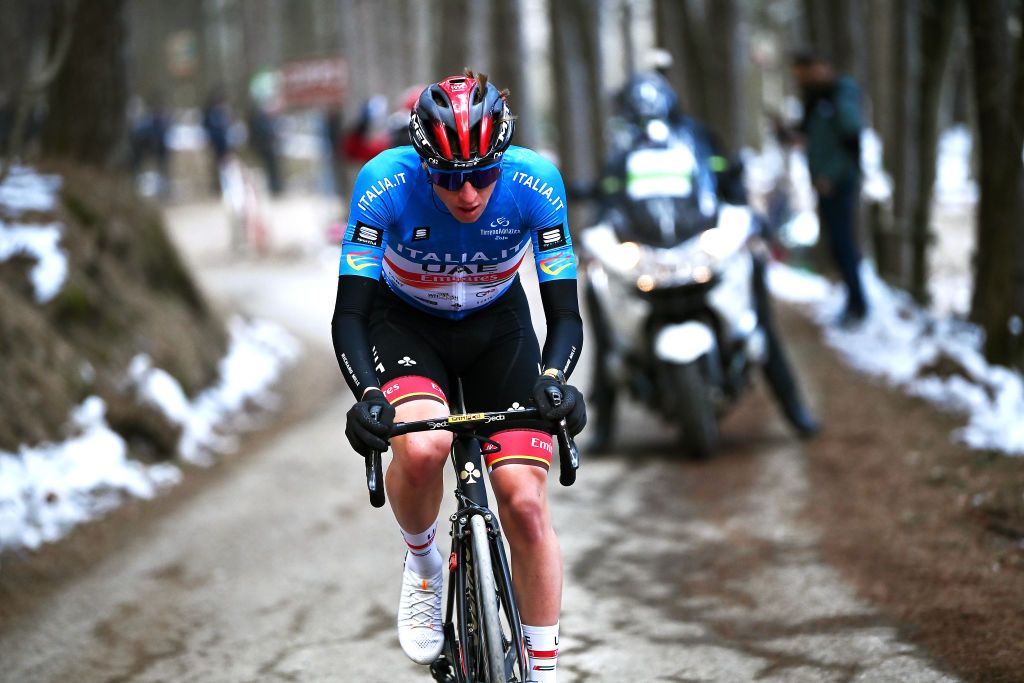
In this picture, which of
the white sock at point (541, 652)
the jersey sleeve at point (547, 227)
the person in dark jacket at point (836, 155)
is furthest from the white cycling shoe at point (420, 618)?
the person in dark jacket at point (836, 155)

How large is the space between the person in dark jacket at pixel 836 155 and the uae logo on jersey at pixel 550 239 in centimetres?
796

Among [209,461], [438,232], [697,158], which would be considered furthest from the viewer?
[209,461]

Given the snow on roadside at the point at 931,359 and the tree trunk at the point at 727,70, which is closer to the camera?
the snow on roadside at the point at 931,359

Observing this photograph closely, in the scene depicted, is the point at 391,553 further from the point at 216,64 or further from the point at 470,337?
the point at 216,64

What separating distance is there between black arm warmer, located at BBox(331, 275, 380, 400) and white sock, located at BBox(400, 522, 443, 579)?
0.64 meters

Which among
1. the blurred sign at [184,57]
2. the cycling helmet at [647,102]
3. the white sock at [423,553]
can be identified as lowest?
the white sock at [423,553]

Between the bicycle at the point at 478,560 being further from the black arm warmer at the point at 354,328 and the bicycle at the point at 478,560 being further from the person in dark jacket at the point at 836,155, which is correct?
the person in dark jacket at the point at 836,155

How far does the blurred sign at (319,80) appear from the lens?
85.7ft

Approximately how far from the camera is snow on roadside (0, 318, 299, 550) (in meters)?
7.35

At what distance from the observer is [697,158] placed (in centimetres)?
866

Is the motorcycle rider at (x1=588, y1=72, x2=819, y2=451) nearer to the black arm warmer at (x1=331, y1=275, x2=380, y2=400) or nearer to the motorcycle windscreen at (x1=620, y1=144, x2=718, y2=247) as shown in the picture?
the motorcycle windscreen at (x1=620, y1=144, x2=718, y2=247)

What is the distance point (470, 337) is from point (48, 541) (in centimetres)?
379

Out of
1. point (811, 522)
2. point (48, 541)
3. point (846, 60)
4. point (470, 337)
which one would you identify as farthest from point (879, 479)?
point (846, 60)

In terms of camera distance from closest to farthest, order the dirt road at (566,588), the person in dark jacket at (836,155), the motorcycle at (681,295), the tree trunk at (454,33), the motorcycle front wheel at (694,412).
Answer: the dirt road at (566,588), the motorcycle front wheel at (694,412), the motorcycle at (681,295), the person in dark jacket at (836,155), the tree trunk at (454,33)
